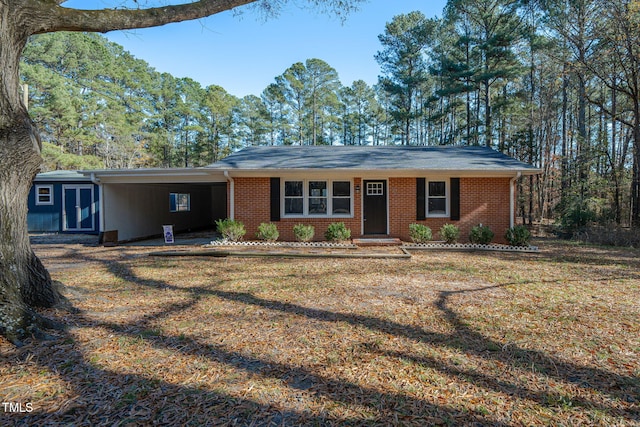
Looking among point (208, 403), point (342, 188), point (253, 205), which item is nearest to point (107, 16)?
point (208, 403)

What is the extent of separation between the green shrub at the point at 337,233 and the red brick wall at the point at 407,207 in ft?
2.44

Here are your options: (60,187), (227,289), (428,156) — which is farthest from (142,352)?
(60,187)

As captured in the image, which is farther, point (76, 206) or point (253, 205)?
point (76, 206)

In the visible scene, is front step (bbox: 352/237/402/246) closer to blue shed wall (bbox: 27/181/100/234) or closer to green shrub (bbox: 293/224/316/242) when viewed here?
green shrub (bbox: 293/224/316/242)

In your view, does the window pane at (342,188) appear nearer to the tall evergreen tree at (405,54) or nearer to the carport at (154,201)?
the carport at (154,201)

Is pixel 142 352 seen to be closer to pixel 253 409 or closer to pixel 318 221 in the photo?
pixel 253 409

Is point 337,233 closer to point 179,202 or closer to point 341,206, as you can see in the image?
point 341,206

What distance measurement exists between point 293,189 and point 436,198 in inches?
195

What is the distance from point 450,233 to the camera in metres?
9.72

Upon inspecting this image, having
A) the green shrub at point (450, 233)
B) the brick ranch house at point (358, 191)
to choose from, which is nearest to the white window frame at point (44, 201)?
the brick ranch house at point (358, 191)

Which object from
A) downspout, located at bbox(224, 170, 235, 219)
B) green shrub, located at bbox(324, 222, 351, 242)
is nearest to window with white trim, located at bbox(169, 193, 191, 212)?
downspout, located at bbox(224, 170, 235, 219)

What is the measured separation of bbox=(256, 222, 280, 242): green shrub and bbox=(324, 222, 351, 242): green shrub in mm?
1676

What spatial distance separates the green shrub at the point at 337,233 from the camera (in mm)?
9938

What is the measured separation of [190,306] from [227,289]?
0.90 meters
